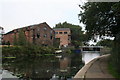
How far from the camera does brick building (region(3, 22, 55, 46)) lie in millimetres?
49938

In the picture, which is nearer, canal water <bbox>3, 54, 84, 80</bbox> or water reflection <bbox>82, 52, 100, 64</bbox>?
canal water <bbox>3, 54, 84, 80</bbox>

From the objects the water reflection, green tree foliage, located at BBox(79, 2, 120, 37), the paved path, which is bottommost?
the water reflection

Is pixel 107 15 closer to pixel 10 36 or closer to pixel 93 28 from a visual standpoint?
pixel 93 28

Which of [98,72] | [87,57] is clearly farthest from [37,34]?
[98,72]

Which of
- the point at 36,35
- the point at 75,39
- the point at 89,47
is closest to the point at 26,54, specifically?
the point at 36,35

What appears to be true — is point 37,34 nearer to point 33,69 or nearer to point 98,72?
point 33,69

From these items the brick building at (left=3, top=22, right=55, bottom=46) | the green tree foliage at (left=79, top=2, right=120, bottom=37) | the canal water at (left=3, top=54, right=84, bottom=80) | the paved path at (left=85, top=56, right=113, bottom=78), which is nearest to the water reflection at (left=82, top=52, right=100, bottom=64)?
the canal water at (left=3, top=54, right=84, bottom=80)

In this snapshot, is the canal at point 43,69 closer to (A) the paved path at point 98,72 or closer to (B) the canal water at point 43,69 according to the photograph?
(B) the canal water at point 43,69

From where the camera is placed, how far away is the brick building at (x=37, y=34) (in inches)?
1966

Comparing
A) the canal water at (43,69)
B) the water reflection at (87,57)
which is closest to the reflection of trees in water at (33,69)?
the canal water at (43,69)

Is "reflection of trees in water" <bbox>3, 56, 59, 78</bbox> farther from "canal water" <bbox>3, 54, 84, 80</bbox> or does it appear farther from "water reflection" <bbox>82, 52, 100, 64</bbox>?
"water reflection" <bbox>82, 52, 100, 64</bbox>

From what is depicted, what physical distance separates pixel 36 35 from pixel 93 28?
3493 cm

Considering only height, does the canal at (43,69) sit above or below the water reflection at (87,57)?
above

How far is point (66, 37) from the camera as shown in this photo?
7325cm
